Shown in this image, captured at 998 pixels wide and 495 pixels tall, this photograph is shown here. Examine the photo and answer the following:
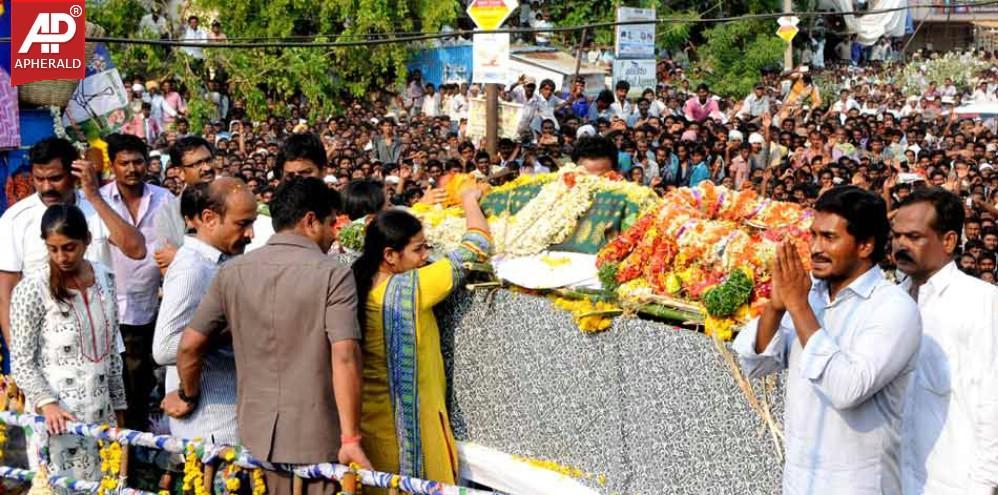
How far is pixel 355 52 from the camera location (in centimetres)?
2328

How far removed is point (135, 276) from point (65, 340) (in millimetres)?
833

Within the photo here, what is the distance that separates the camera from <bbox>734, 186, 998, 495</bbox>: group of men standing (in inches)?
129

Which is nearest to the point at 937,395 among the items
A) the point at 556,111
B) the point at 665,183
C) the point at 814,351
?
the point at 814,351

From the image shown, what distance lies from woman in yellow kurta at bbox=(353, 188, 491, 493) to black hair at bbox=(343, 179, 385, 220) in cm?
61

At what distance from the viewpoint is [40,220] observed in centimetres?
550

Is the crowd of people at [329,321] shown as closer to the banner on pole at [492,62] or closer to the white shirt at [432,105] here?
the banner on pole at [492,62]

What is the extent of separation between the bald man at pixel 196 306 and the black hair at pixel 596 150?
6.06ft

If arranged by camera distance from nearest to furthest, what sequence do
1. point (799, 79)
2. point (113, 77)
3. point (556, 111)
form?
1. point (113, 77)
2. point (556, 111)
3. point (799, 79)

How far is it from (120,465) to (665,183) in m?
9.25

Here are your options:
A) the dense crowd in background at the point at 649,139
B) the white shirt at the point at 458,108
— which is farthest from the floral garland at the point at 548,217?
the white shirt at the point at 458,108

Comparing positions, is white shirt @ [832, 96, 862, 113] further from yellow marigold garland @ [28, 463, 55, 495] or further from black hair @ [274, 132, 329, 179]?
yellow marigold garland @ [28, 463, 55, 495]

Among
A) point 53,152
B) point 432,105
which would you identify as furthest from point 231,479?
point 432,105

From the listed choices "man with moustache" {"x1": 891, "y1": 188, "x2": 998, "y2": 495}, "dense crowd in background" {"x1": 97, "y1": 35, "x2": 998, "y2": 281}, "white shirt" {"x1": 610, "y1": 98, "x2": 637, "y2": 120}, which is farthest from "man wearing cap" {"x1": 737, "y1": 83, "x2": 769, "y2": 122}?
"man with moustache" {"x1": 891, "y1": 188, "x2": 998, "y2": 495}

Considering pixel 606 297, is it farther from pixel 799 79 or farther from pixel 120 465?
pixel 799 79
